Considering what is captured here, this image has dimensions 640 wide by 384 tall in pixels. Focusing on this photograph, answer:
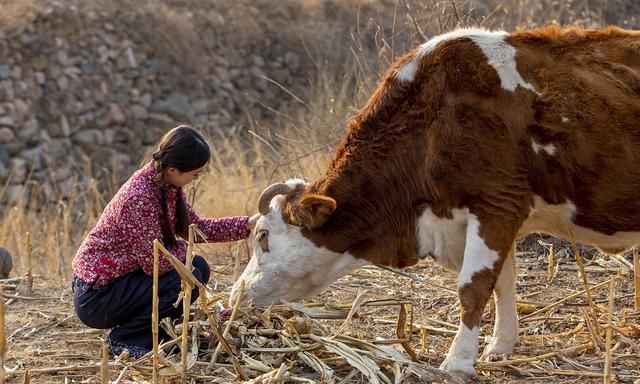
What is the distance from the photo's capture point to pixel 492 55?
550cm

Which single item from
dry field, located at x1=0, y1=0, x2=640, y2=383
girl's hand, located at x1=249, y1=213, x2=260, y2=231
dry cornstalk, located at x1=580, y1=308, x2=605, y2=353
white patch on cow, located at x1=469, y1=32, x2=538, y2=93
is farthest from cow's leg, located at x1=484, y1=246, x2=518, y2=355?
girl's hand, located at x1=249, y1=213, x2=260, y2=231

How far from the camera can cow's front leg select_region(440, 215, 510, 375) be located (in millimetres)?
→ 5270

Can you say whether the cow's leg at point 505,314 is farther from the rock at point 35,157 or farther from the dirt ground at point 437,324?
the rock at point 35,157

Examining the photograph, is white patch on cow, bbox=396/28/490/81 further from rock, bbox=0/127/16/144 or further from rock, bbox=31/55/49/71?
rock, bbox=31/55/49/71

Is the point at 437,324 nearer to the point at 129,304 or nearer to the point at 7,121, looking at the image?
the point at 129,304

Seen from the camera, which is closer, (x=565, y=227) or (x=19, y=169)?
(x=565, y=227)

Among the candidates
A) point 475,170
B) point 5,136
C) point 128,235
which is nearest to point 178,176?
point 128,235

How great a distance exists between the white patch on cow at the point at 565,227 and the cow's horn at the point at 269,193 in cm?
141

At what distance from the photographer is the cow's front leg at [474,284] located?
5.27m

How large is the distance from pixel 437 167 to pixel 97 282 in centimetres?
206

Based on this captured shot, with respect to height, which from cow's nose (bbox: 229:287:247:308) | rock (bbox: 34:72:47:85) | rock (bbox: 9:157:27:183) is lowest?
rock (bbox: 9:157:27:183)

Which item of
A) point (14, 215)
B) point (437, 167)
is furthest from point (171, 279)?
point (14, 215)

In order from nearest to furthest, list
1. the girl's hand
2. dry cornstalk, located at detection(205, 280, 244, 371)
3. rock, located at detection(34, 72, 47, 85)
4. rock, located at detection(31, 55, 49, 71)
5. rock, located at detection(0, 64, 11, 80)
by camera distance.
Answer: dry cornstalk, located at detection(205, 280, 244, 371)
the girl's hand
rock, located at detection(0, 64, 11, 80)
rock, located at detection(34, 72, 47, 85)
rock, located at detection(31, 55, 49, 71)

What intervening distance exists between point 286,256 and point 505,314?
1.36 metres
